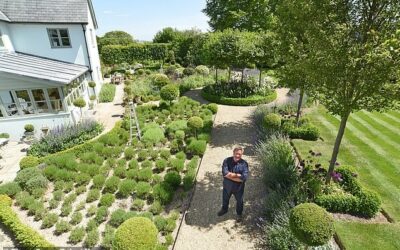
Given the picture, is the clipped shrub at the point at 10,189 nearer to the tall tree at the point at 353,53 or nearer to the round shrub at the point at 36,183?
the round shrub at the point at 36,183

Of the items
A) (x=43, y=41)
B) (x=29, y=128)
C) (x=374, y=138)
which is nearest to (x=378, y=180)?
(x=374, y=138)

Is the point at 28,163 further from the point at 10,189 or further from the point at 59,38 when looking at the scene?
the point at 59,38

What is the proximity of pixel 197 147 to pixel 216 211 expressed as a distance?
152 inches

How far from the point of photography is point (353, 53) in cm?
599

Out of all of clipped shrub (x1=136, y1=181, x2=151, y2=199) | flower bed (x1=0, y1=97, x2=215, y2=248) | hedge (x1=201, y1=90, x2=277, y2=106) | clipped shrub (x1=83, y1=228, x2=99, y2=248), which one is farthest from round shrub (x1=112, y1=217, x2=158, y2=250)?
hedge (x1=201, y1=90, x2=277, y2=106)

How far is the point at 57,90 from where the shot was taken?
14156 millimetres

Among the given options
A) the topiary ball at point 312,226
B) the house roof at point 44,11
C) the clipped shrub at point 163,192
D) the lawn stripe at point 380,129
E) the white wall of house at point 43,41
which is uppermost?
the house roof at point 44,11

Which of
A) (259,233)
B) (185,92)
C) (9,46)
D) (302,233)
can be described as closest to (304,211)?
(302,233)

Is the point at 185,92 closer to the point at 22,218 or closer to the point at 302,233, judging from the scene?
the point at 22,218

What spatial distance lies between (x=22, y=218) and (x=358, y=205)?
34.8ft

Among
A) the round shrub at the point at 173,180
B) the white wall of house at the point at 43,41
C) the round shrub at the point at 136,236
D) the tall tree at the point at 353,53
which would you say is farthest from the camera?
the white wall of house at the point at 43,41

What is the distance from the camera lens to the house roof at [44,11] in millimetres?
17797

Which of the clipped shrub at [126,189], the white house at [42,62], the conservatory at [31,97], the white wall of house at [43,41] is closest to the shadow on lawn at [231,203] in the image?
the clipped shrub at [126,189]

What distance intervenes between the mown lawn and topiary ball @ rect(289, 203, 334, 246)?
158cm
